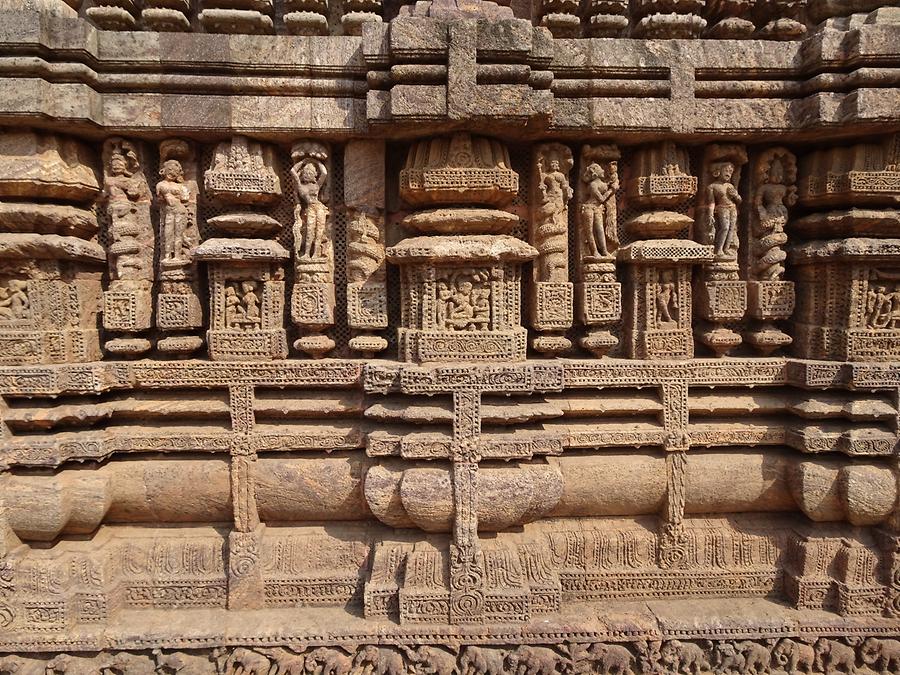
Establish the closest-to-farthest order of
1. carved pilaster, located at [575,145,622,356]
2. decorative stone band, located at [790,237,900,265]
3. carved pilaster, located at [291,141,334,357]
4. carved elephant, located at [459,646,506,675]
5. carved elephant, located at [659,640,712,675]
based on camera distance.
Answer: carved elephant, located at [459,646,506,675] → carved elephant, located at [659,640,712,675] → decorative stone band, located at [790,237,900,265] → carved pilaster, located at [291,141,334,357] → carved pilaster, located at [575,145,622,356]

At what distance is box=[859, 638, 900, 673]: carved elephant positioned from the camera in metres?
3.29

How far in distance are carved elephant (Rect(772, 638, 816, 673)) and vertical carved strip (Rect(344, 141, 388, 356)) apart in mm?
3718

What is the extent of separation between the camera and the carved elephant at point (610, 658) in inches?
126

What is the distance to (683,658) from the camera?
3.24 m

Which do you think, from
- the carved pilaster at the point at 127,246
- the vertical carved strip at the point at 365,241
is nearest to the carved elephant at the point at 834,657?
the vertical carved strip at the point at 365,241

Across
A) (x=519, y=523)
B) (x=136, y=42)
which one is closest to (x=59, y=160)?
(x=136, y=42)

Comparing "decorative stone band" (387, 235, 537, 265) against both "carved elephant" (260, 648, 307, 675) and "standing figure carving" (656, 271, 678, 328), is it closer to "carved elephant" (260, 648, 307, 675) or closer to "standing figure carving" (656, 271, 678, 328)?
"standing figure carving" (656, 271, 678, 328)

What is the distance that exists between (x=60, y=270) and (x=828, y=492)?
20.0 feet

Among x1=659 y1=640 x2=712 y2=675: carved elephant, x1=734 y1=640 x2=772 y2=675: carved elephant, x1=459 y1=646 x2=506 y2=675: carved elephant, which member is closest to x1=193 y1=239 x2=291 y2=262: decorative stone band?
x1=459 y1=646 x2=506 y2=675: carved elephant

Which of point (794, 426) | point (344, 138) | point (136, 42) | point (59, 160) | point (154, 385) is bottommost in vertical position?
Answer: point (794, 426)

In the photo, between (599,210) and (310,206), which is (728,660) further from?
(310,206)

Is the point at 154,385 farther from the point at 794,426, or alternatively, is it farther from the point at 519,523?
the point at 794,426

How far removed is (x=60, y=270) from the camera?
3.35 meters

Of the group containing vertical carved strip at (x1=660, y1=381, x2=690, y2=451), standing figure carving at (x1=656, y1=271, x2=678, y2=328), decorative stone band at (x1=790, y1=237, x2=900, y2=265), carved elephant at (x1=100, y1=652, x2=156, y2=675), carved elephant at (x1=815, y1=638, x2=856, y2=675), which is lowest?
carved elephant at (x1=815, y1=638, x2=856, y2=675)
